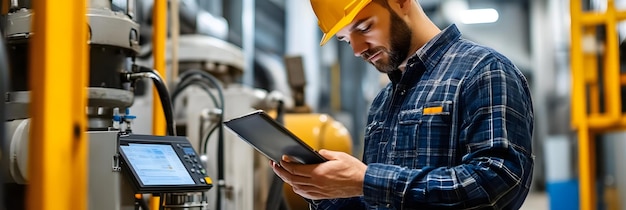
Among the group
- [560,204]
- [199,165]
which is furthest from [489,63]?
[560,204]

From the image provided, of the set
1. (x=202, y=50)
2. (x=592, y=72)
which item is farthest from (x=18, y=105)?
(x=592, y=72)

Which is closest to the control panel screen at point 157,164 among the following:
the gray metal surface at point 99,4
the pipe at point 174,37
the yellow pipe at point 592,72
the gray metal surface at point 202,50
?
the gray metal surface at point 99,4

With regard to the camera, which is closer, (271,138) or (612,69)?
(271,138)

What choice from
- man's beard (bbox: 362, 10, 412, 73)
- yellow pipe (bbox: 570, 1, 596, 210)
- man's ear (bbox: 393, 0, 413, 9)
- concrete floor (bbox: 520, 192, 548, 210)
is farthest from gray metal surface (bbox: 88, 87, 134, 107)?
concrete floor (bbox: 520, 192, 548, 210)

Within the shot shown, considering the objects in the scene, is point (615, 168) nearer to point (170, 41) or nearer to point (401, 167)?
point (170, 41)

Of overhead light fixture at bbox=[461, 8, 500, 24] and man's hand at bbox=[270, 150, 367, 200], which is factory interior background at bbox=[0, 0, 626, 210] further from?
man's hand at bbox=[270, 150, 367, 200]

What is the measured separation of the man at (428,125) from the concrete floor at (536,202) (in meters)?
5.11

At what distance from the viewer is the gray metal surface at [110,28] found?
1672mm

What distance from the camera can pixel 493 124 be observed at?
123cm

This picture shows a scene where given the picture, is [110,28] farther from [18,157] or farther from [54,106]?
[54,106]

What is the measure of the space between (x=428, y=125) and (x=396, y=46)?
216 mm

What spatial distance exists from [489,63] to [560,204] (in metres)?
5.33

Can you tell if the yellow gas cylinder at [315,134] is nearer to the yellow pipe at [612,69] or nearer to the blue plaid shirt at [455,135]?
the yellow pipe at [612,69]

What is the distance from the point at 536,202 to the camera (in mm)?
6672
